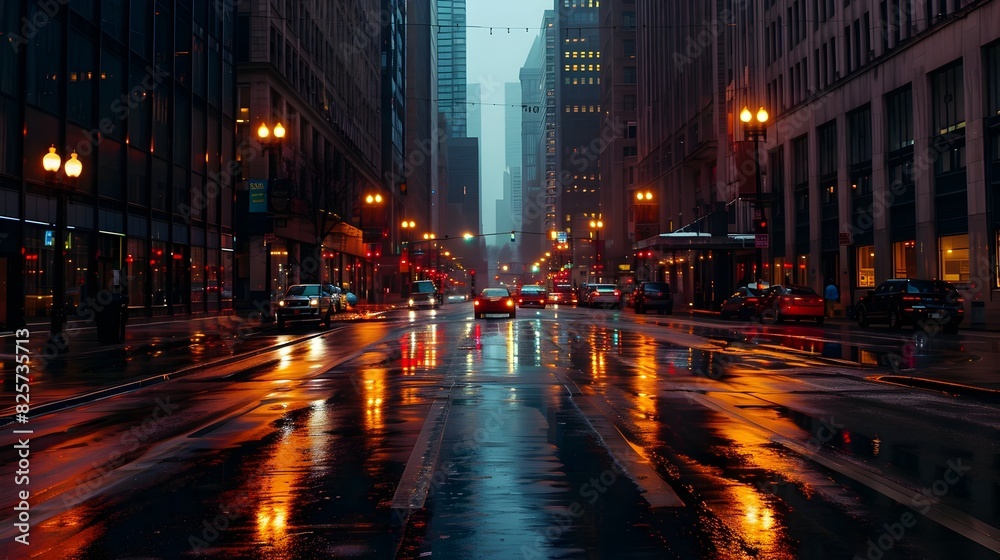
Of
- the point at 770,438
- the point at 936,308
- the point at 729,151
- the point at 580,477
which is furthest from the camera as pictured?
the point at 729,151

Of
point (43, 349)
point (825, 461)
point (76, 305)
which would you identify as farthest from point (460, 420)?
point (76, 305)

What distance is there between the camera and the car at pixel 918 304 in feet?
98.5

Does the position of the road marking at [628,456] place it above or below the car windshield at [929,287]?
below

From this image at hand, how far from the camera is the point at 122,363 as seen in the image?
19375 mm

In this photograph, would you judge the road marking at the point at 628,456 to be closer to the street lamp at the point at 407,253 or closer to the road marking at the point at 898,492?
the road marking at the point at 898,492

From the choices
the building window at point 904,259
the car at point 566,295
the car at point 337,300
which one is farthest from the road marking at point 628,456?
the car at point 566,295

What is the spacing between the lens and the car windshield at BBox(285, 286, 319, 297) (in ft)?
121

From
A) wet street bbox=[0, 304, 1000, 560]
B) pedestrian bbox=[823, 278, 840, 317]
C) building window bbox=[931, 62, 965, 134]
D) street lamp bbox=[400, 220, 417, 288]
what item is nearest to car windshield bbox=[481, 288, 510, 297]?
pedestrian bbox=[823, 278, 840, 317]

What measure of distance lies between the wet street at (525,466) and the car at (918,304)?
14.6 meters

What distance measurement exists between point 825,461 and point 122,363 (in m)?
16.0

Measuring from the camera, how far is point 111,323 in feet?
78.8

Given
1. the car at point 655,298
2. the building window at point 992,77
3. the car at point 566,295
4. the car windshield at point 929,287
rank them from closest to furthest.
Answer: the car windshield at point 929,287 < the building window at point 992,77 < the car at point 655,298 < the car at point 566,295

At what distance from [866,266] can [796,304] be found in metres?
11.8

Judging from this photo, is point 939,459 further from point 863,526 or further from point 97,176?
point 97,176
